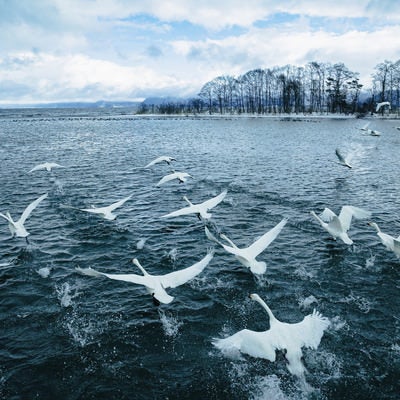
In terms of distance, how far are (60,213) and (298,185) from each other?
1597cm

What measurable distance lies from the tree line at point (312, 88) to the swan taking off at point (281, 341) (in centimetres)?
10920

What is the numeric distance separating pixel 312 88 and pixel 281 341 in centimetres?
14309

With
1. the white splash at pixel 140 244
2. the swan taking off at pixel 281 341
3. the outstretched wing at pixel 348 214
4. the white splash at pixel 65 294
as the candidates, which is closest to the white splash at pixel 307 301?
the swan taking off at pixel 281 341

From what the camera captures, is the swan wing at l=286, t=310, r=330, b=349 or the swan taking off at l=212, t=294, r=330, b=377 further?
the swan wing at l=286, t=310, r=330, b=349

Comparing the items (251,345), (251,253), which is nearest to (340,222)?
(251,253)

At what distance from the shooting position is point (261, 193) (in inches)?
950

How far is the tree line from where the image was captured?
11850 centimetres

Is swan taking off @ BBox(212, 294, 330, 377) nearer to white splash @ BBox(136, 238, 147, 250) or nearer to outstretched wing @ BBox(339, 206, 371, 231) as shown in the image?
Answer: outstretched wing @ BBox(339, 206, 371, 231)

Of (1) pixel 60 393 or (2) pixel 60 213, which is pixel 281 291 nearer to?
(1) pixel 60 393

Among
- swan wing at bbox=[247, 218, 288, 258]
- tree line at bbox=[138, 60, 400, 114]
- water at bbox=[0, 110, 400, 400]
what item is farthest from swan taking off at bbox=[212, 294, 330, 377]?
tree line at bbox=[138, 60, 400, 114]

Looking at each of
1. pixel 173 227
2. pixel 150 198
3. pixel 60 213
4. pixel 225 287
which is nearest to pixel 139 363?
pixel 225 287

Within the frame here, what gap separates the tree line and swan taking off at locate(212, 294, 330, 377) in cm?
10920

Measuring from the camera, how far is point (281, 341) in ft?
26.6

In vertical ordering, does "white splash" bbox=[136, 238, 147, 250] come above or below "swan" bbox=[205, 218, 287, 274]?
below
